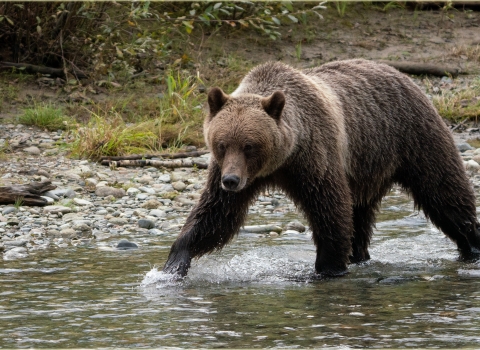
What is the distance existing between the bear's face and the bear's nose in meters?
0.02

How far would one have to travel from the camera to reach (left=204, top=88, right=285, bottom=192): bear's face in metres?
6.10

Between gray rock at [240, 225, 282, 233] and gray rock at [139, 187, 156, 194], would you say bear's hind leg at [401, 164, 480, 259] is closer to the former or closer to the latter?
gray rock at [240, 225, 282, 233]

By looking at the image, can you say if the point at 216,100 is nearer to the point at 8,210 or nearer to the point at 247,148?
the point at 247,148

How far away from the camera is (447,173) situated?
7.41 metres

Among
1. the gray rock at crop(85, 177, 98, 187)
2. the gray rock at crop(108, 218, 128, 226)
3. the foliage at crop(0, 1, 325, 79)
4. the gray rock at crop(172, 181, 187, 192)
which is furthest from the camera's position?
the foliage at crop(0, 1, 325, 79)

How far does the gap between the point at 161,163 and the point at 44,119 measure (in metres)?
1.98

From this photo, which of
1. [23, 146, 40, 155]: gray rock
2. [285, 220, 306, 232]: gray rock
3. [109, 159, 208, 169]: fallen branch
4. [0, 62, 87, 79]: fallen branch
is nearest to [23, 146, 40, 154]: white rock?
[23, 146, 40, 155]: gray rock

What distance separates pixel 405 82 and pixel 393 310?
254 cm

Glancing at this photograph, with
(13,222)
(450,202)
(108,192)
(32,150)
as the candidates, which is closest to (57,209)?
(13,222)

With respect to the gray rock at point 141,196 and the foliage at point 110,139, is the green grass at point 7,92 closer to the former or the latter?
the foliage at point 110,139

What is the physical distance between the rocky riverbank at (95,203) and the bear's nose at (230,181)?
Answer: 214cm

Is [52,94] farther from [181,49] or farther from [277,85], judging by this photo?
[277,85]

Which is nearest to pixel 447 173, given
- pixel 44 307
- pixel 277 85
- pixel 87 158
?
pixel 277 85

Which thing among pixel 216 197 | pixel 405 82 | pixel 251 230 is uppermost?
pixel 405 82
